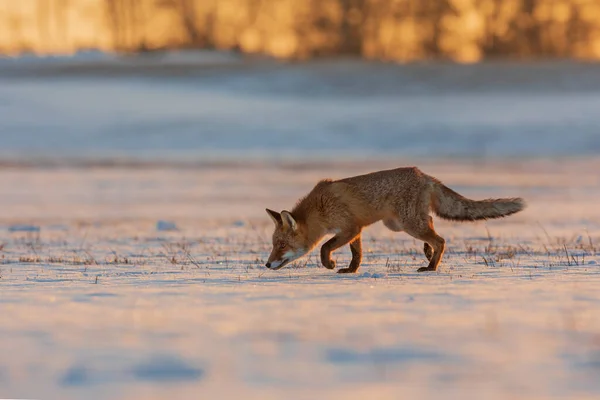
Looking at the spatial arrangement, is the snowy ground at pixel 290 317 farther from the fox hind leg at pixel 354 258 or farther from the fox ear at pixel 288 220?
the fox ear at pixel 288 220

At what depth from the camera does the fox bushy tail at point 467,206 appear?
10180 mm

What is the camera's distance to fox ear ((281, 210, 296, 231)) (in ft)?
33.6

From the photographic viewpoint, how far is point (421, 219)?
10.4 metres

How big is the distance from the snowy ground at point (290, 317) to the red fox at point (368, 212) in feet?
0.86

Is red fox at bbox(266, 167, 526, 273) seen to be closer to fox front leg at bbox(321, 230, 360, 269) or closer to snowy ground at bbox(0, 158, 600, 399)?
fox front leg at bbox(321, 230, 360, 269)

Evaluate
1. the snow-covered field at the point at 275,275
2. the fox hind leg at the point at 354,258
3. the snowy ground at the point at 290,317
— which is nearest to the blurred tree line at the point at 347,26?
the snow-covered field at the point at 275,275

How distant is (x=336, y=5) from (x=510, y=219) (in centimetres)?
3031

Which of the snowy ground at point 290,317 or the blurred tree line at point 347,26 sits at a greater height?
the blurred tree line at point 347,26

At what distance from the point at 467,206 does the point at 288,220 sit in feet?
5.29

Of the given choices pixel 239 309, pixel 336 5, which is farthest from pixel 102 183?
pixel 336 5

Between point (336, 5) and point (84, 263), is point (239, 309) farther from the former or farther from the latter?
point (336, 5)

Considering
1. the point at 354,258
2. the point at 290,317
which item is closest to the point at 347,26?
the point at 354,258

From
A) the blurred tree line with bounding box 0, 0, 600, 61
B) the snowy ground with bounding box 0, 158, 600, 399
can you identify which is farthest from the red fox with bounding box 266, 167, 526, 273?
the blurred tree line with bounding box 0, 0, 600, 61

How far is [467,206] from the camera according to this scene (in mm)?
10344
